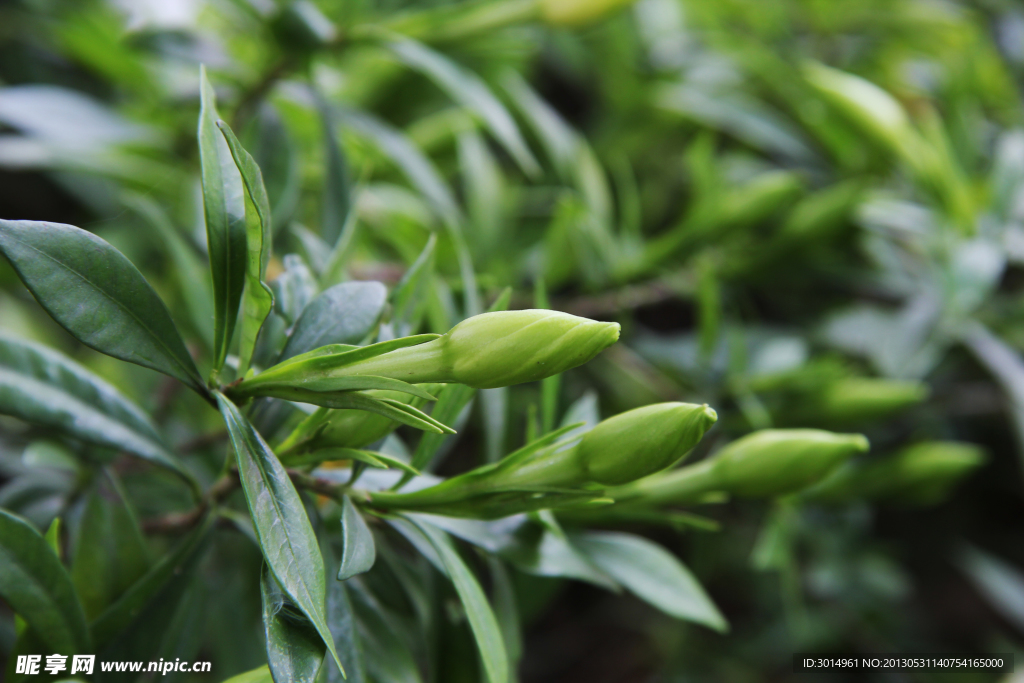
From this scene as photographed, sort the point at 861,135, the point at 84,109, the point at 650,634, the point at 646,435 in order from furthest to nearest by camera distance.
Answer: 1. the point at 650,634
2. the point at 861,135
3. the point at 84,109
4. the point at 646,435

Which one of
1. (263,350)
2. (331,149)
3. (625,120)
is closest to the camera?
(263,350)

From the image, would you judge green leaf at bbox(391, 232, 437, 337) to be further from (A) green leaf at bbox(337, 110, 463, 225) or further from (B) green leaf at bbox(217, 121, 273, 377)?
(A) green leaf at bbox(337, 110, 463, 225)

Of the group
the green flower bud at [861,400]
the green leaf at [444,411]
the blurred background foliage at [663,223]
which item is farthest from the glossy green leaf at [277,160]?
the green flower bud at [861,400]

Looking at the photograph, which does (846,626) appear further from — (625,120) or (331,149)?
(331,149)

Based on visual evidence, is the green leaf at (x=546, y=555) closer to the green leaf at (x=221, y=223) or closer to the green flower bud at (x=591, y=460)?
the green flower bud at (x=591, y=460)

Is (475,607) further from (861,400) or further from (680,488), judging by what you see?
(861,400)

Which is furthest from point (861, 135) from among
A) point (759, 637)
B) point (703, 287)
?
point (759, 637)

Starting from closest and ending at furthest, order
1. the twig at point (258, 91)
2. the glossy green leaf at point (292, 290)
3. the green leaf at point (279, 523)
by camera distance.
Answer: the green leaf at point (279, 523), the glossy green leaf at point (292, 290), the twig at point (258, 91)
